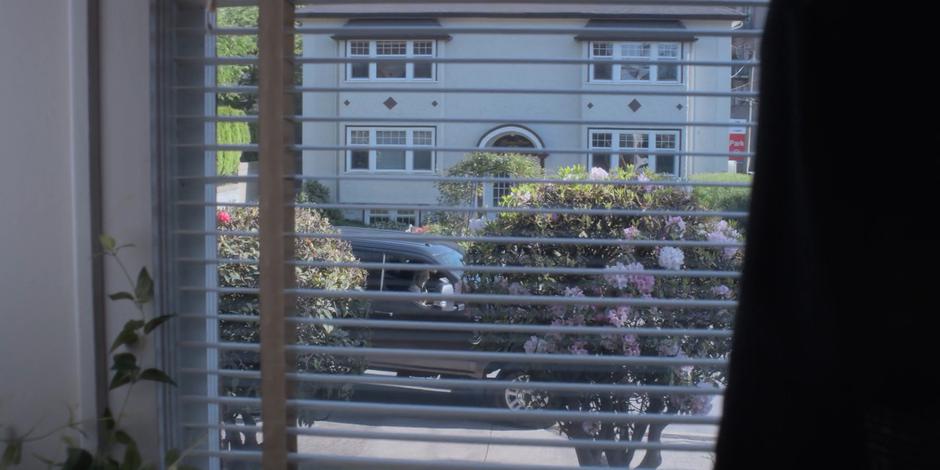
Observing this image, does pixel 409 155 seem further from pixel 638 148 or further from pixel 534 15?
pixel 638 148

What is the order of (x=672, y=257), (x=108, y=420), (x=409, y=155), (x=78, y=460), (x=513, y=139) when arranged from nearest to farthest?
(x=78, y=460) → (x=108, y=420) → (x=672, y=257) → (x=513, y=139) → (x=409, y=155)

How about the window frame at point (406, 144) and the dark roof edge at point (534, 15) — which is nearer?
the dark roof edge at point (534, 15)

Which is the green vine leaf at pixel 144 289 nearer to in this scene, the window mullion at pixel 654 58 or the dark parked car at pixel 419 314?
the dark parked car at pixel 419 314

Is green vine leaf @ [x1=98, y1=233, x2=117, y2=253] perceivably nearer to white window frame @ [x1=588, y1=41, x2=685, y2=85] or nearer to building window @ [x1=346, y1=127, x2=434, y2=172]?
building window @ [x1=346, y1=127, x2=434, y2=172]

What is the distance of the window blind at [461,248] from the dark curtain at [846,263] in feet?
6.01

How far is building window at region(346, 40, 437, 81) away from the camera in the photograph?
2914 millimetres

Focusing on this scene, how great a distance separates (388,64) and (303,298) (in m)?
0.75

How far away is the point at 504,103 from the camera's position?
2963 mm

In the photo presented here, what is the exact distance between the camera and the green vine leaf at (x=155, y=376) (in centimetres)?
260

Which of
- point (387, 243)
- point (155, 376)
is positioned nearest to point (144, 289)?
point (155, 376)

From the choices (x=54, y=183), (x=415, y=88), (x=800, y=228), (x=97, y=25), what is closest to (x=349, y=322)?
(x=415, y=88)

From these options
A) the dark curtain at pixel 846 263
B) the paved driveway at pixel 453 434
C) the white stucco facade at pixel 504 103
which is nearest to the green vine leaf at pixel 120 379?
the paved driveway at pixel 453 434

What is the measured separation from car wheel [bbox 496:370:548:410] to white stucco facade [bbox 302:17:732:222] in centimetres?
57

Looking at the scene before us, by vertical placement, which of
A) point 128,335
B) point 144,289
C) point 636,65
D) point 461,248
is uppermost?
point 636,65
